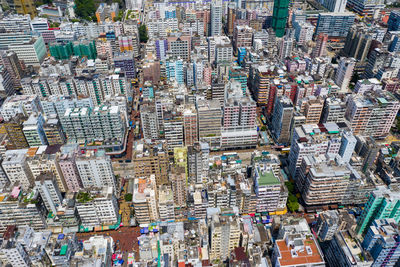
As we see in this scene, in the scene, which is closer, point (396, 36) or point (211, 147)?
point (211, 147)

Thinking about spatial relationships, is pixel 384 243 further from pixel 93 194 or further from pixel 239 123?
pixel 93 194

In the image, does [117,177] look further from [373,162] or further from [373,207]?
[373,162]

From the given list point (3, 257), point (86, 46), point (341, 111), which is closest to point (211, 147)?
point (341, 111)

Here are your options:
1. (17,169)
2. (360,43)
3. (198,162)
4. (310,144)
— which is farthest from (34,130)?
(360,43)

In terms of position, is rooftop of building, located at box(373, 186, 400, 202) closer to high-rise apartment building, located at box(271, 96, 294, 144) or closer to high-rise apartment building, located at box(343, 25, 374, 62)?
high-rise apartment building, located at box(271, 96, 294, 144)

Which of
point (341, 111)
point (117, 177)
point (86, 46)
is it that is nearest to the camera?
point (117, 177)

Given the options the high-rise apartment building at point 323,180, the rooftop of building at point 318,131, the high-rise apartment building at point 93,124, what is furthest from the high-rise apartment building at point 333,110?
the high-rise apartment building at point 93,124

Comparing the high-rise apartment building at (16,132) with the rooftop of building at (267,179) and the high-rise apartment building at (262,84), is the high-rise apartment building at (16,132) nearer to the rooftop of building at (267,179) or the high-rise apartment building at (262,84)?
the rooftop of building at (267,179)
